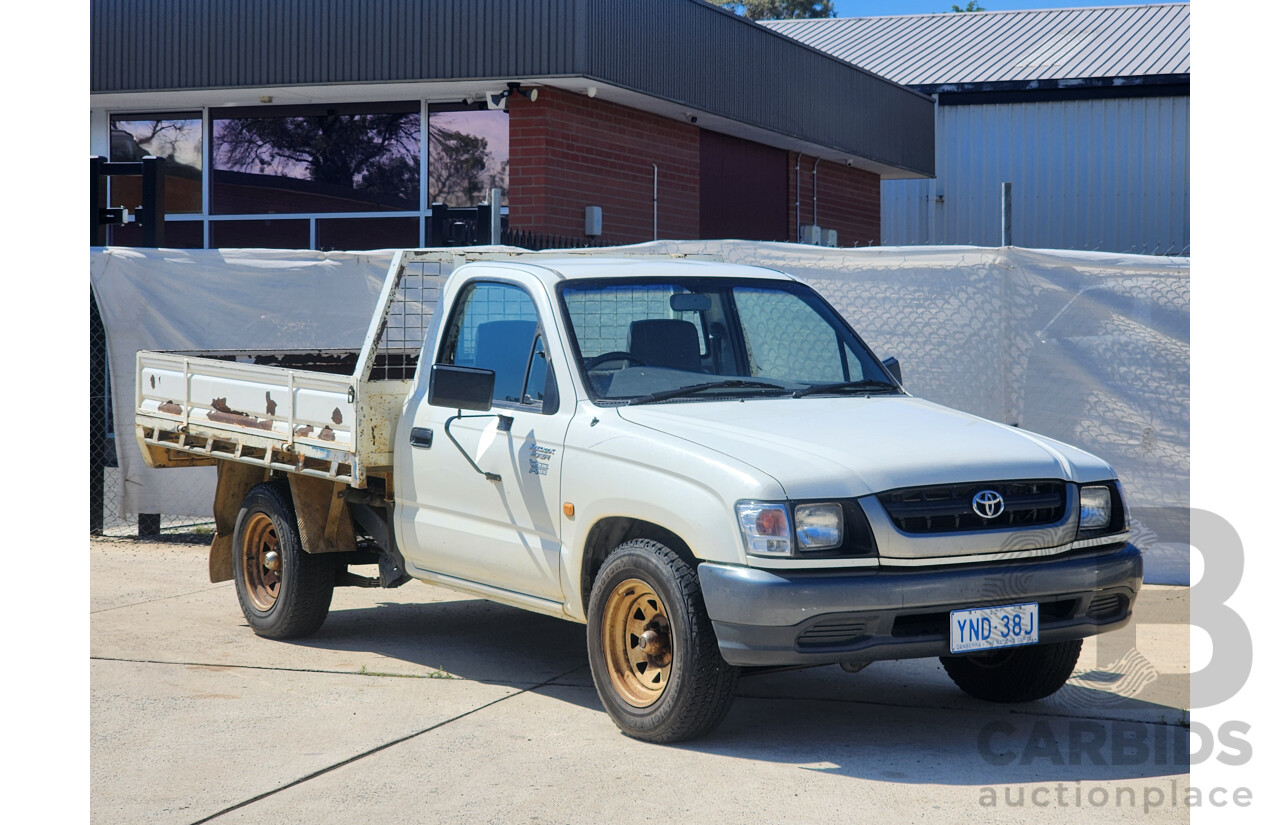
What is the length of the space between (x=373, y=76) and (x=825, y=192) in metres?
10.1

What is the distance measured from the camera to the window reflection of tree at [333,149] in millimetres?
16484

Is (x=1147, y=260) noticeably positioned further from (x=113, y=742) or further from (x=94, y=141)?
(x=94, y=141)

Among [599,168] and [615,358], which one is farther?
[599,168]

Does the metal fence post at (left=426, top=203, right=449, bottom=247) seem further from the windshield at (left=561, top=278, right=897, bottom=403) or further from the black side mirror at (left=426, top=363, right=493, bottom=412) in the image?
the black side mirror at (left=426, top=363, right=493, bottom=412)

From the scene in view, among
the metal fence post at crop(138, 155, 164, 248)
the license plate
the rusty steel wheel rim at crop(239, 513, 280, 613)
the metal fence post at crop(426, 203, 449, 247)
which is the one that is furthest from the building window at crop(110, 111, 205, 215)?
the license plate

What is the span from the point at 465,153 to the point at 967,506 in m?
11.6

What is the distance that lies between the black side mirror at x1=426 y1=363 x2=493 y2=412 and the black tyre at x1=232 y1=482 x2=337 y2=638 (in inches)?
73.7

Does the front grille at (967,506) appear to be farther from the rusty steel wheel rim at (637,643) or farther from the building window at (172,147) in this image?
the building window at (172,147)

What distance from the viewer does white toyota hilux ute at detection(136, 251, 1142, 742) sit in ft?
17.7

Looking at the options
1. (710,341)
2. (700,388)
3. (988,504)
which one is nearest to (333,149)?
(710,341)

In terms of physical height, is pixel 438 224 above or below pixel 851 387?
above

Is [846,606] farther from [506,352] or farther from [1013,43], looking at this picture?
[1013,43]

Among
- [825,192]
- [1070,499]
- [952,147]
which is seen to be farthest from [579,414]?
[952,147]

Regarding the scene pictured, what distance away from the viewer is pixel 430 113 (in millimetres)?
16344
